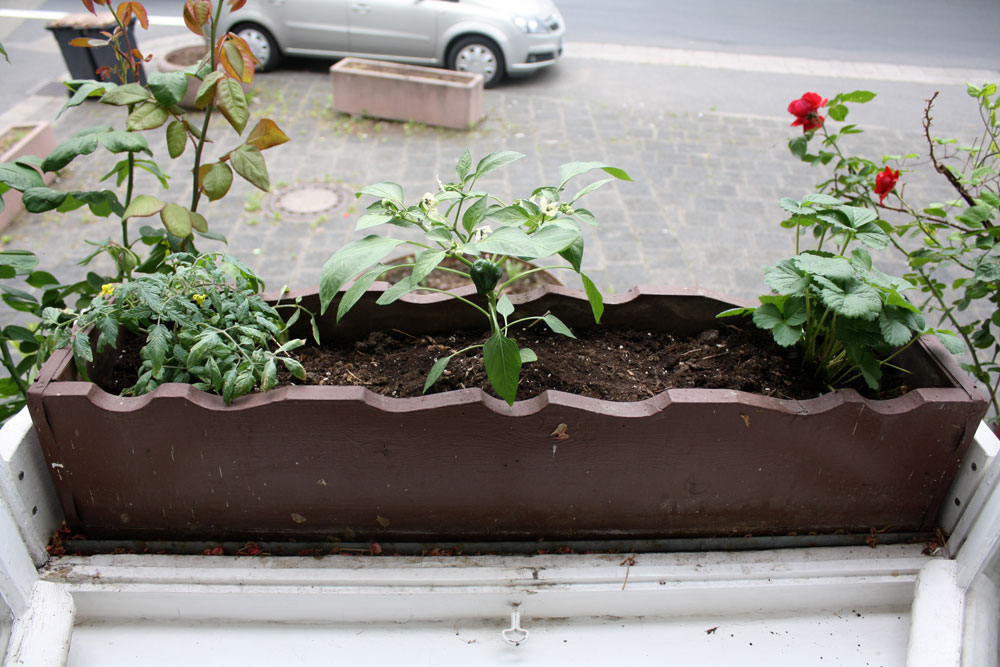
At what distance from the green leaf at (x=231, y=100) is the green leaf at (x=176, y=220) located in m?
0.25

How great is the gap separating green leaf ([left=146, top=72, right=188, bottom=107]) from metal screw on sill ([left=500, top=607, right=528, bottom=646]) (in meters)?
1.22

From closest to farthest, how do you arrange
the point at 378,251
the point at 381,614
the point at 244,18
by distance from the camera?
1. the point at 378,251
2. the point at 381,614
3. the point at 244,18

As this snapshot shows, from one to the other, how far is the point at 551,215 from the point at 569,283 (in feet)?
8.10

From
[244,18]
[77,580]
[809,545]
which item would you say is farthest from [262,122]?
[244,18]

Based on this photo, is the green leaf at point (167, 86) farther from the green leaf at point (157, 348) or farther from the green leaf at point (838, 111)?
the green leaf at point (838, 111)

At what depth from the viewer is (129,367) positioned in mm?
1607

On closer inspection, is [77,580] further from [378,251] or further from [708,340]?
[708,340]

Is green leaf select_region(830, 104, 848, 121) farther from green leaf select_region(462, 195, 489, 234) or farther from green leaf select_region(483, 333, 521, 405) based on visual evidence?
green leaf select_region(483, 333, 521, 405)

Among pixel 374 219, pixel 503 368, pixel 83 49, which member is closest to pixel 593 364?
pixel 503 368

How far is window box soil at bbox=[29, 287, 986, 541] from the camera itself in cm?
133

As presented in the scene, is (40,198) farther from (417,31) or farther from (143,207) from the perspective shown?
(417,31)

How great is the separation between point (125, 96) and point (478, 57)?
5.32 meters

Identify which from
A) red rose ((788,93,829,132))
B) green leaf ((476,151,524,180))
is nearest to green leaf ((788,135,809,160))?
red rose ((788,93,829,132))

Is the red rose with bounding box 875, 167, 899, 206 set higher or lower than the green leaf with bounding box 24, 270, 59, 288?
higher
